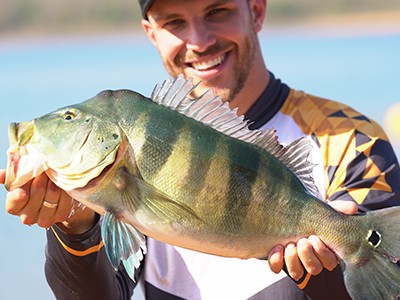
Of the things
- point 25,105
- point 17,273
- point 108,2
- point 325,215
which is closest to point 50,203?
point 325,215

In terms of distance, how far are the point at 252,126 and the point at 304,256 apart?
1.14 meters

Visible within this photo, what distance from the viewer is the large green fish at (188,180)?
8.79ft

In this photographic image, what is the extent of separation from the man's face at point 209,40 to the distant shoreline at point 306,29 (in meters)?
14.8

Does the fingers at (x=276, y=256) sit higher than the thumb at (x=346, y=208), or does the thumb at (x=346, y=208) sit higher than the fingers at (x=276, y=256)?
the thumb at (x=346, y=208)

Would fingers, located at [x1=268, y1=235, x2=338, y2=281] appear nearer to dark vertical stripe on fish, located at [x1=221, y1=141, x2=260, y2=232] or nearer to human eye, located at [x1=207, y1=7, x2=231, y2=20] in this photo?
dark vertical stripe on fish, located at [x1=221, y1=141, x2=260, y2=232]

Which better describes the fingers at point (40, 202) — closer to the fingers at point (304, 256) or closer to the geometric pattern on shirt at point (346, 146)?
the fingers at point (304, 256)

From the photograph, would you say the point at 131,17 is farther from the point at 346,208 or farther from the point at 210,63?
the point at 346,208

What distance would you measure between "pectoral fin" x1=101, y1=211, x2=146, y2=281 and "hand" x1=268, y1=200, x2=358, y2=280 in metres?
0.40

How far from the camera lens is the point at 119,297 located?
3.70 meters

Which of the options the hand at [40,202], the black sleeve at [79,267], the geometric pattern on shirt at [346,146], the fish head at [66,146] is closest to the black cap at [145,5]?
the geometric pattern on shirt at [346,146]

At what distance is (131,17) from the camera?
1986cm

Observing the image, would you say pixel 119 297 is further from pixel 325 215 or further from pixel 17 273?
pixel 17 273

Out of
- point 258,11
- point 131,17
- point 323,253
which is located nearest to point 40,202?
point 323,253

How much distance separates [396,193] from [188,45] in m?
1.04
